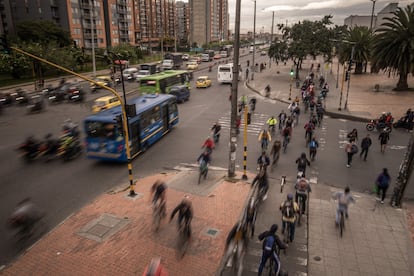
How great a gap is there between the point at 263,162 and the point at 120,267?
7.36 m

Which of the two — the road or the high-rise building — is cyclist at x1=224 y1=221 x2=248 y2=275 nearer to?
the road

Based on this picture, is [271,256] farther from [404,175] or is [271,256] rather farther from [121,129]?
[121,129]

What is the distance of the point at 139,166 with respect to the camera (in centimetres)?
1572

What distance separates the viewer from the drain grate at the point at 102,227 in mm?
9668

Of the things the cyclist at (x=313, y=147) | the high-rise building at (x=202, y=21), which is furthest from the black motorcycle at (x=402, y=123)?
the high-rise building at (x=202, y=21)

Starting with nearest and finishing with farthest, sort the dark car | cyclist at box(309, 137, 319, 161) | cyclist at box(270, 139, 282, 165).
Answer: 1. cyclist at box(270, 139, 282, 165)
2. cyclist at box(309, 137, 319, 161)
3. the dark car

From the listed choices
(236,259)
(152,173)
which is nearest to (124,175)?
(152,173)

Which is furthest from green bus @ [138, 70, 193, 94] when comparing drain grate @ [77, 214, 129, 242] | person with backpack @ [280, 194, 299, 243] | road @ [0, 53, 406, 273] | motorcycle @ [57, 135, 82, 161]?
person with backpack @ [280, 194, 299, 243]

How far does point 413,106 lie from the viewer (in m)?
28.4

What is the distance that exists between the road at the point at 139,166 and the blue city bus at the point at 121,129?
2.05ft

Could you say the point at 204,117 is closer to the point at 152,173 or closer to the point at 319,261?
the point at 152,173

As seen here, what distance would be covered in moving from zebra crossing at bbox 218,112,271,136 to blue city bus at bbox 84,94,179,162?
206 inches

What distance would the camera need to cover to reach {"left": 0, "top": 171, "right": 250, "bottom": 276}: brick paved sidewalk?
27.1 ft

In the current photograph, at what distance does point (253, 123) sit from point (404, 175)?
42.8ft
